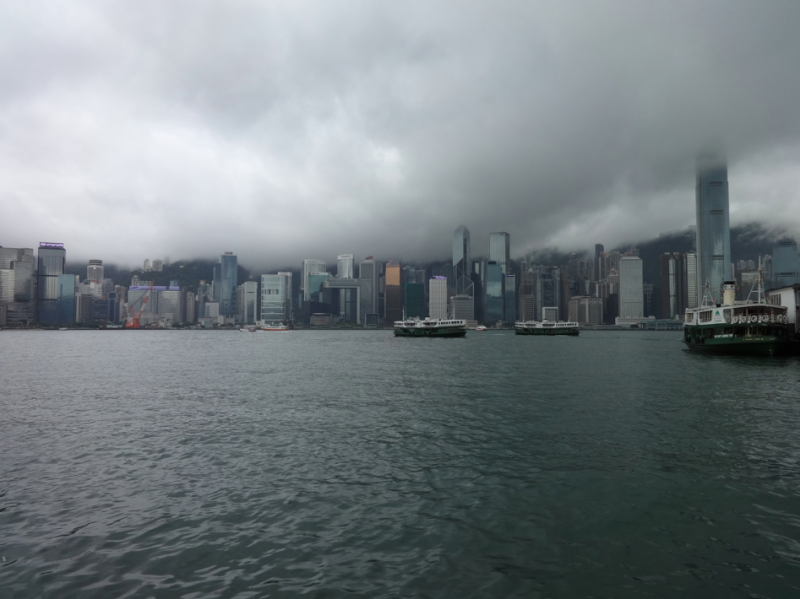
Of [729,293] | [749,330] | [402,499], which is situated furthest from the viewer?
[729,293]

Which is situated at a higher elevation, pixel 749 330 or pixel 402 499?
pixel 749 330

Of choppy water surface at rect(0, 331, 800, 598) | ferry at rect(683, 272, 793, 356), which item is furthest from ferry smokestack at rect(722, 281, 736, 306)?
choppy water surface at rect(0, 331, 800, 598)

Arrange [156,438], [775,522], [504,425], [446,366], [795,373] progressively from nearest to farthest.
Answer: [775,522] < [156,438] < [504,425] < [795,373] < [446,366]

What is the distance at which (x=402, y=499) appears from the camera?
1814cm

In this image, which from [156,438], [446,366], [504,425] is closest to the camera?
[156,438]

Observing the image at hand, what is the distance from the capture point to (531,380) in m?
55.5

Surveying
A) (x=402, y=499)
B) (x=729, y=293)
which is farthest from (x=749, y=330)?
(x=402, y=499)

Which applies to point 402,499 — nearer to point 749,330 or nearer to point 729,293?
point 749,330

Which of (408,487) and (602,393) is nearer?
(408,487)

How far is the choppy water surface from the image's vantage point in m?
12.6

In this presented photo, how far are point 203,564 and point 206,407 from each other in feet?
91.2

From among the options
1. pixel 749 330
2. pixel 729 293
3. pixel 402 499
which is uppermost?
pixel 729 293

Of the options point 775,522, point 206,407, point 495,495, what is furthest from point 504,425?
point 206,407

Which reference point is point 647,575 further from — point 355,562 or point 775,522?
point 355,562
